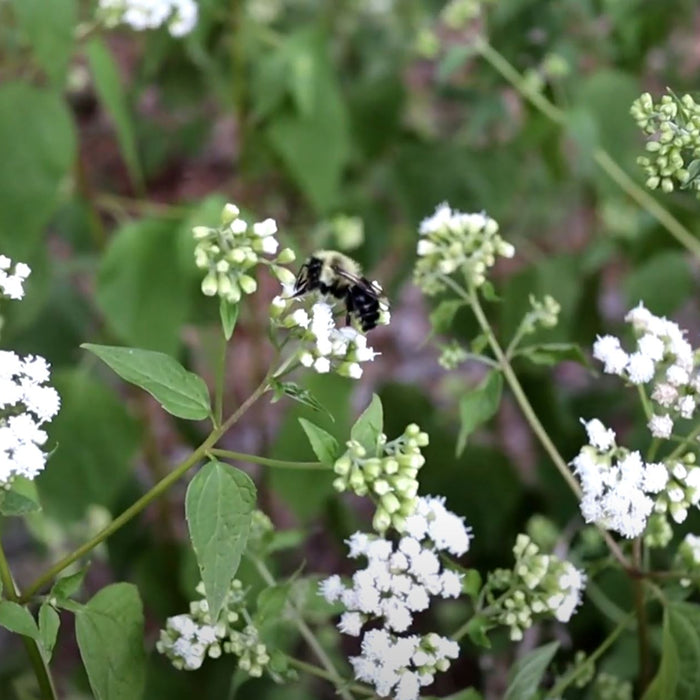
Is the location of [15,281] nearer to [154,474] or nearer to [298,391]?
[298,391]

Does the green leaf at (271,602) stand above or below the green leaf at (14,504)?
below

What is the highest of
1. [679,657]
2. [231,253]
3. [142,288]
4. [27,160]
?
[27,160]

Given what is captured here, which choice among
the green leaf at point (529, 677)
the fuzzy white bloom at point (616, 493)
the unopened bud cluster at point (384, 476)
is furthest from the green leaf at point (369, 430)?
the green leaf at point (529, 677)

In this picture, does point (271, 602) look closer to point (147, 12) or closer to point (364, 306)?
point (364, 306)

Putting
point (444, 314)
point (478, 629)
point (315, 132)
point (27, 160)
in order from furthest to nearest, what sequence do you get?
point (315, 132), point (27, 160), point (444, 314), point (478, 629)

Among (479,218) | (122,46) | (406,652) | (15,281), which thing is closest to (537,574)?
(406,652)

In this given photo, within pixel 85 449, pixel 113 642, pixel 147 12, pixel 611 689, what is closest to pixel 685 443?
pixel 611 689

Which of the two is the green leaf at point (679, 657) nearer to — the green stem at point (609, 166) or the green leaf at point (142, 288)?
the green stem at point (609, 166)

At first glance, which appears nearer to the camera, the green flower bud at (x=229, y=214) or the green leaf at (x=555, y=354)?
the green flower bud at (x=229, y=214)
